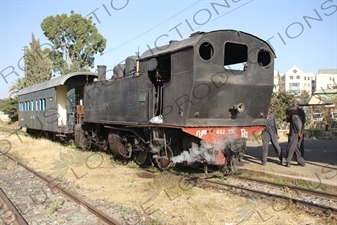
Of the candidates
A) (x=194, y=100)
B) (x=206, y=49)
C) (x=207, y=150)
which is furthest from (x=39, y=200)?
(x=206, y=49)

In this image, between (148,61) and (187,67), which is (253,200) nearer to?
(187,67)

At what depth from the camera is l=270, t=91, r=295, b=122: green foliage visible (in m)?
22.5

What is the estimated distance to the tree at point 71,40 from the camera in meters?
42.9

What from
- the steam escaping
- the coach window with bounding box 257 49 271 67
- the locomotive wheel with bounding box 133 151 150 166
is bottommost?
the locomotive wheel with bounding box 133 151 150 166

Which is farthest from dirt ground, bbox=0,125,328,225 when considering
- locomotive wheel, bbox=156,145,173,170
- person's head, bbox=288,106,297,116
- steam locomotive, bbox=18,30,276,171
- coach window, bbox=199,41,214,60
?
person's head, bbox=288,106,297,116

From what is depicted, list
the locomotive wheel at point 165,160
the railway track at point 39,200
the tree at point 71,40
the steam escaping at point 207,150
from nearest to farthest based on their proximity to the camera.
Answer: the railway track at point 39,200 → the steam escaping at point 207,150 → the locomotive wheel at point 165,160 → the tree at point 71,40

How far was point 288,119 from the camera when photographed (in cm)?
981

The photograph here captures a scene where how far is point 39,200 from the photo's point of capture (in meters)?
6.75

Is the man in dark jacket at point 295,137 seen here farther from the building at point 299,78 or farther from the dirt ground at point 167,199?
the building at point 299,78

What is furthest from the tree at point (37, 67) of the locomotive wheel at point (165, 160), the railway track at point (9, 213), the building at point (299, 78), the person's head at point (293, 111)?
the building at point (299, 78)

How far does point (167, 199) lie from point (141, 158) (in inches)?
143

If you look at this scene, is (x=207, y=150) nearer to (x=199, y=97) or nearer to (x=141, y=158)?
(x=199, y=97)

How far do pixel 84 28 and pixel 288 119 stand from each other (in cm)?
3853

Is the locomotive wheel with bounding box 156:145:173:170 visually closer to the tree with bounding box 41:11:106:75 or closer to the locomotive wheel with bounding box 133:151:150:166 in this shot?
the locomotive wheel with bounding box 133:151:150:166
